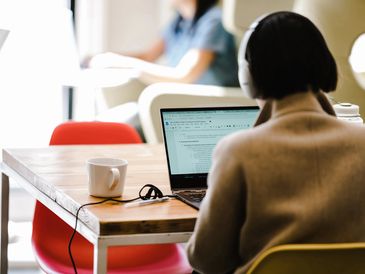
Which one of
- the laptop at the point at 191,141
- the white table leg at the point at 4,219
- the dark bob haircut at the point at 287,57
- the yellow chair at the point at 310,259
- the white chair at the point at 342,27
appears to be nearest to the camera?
the yellow chair at the point at 310,259

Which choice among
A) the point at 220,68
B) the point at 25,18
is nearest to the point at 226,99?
the point at 220,68

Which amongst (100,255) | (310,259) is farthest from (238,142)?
(100,255)

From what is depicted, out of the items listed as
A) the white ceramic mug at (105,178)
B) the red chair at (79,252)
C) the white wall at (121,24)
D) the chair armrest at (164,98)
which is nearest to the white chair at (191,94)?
the chair armrest at (164,98)

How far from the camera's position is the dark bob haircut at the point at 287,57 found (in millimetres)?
1646

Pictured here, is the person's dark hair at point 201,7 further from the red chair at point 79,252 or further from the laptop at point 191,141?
the laptop at point 191,141

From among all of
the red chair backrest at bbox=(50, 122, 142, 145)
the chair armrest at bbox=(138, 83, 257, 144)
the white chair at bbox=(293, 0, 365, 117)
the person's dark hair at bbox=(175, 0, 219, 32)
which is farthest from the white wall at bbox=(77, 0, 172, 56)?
the red chair backrest at bbox=(50, 122, 142, 145)

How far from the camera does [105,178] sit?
6.83 feet

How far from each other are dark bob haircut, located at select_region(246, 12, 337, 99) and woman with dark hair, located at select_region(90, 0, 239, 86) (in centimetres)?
270

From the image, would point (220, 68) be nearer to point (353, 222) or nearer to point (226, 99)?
point (226, 99)

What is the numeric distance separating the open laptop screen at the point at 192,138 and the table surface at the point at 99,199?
8 cm

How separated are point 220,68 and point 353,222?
2.83m

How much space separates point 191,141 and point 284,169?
74cm

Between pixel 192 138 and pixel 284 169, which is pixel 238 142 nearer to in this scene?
pixel 284 169

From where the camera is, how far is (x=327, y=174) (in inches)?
65.0
